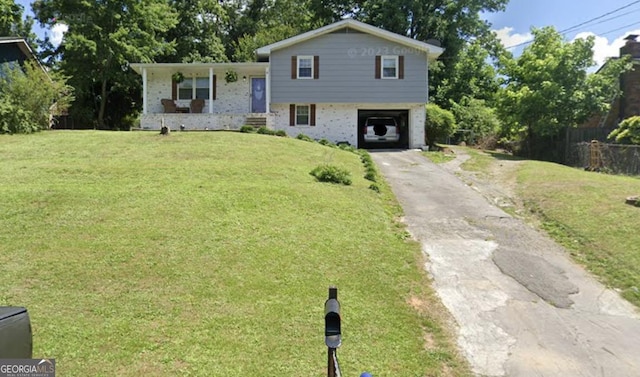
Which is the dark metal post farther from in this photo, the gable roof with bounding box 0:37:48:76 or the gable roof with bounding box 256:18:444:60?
the gable roof with bounding box 0:37:48:76

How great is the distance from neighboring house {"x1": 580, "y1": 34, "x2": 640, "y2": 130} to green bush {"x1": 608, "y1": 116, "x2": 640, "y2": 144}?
669 cm

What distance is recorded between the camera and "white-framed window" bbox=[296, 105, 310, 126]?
23.5 m

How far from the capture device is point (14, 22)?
33562mm

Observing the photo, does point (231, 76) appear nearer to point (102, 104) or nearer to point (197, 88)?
point (197, 88)

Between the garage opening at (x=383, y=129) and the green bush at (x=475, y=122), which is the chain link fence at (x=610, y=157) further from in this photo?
the green bush at (x=475, y=122)

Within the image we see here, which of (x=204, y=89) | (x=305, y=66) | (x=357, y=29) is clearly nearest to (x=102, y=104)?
A: (x=204, y=89)

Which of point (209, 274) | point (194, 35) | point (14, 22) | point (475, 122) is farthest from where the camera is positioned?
point (194, 35)

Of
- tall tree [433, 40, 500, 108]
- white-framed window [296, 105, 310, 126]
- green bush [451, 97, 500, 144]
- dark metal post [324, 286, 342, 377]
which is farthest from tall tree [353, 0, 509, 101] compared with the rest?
dark metal post [324, 286, 342, 377]

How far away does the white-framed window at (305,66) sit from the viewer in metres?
23.1

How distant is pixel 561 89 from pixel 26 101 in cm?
2174

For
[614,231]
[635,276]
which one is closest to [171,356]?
[635,276]

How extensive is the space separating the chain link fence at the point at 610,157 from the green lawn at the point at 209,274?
9834mm

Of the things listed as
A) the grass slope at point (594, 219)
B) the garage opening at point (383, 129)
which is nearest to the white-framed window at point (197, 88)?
the garage opening at point (383, 129)

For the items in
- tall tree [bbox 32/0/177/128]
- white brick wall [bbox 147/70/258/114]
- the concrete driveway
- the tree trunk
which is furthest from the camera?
the tree trunk
